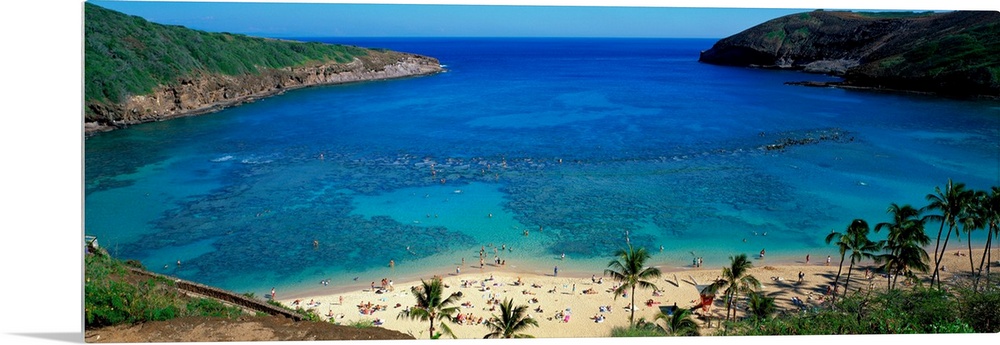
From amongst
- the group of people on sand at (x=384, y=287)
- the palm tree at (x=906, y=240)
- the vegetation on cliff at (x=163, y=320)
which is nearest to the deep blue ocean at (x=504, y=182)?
the group of people on sand at (x=384, y=287)

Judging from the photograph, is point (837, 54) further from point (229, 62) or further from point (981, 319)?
point (981, 319)

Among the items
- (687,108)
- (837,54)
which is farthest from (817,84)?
(687,108)

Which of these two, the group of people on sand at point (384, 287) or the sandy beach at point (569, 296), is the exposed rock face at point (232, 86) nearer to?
the group of people on sand at point (384, 287)

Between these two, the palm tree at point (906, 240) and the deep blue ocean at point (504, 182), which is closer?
the palm tree at point (906, 240)

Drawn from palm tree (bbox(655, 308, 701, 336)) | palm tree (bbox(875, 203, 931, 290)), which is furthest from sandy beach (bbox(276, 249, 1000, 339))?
palm tree (bbox(655, 308, 701, 336))

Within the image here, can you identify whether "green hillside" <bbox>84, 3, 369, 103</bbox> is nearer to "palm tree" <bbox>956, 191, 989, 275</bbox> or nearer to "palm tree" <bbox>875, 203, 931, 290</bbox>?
"palm tree" <bbox>875, 203, 931, 290</bbox>
